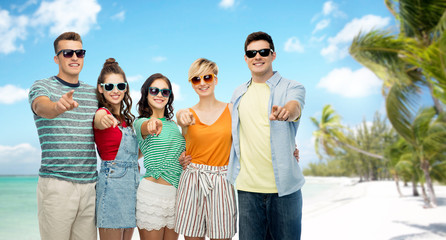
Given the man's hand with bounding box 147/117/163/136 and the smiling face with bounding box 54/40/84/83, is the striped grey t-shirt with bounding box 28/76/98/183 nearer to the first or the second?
the smiling face with bounding box 54/40/84/83

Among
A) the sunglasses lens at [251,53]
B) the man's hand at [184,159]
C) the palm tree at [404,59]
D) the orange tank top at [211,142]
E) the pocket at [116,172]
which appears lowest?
the pocket at [116,172]

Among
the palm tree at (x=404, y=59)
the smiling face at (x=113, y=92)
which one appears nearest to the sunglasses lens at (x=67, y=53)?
the smiling face at (x=113, y=92)

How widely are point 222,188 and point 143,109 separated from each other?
1.25 metres

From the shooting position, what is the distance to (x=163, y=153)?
10.6 feet

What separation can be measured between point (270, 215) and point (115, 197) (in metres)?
1.45

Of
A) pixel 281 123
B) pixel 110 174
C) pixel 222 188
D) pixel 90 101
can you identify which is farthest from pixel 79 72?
pixel 281 123

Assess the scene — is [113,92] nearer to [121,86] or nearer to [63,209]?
[121,86]

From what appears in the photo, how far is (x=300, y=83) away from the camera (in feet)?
10.0

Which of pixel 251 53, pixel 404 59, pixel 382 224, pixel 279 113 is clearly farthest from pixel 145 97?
pixel 382 224

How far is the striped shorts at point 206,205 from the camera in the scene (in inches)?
119

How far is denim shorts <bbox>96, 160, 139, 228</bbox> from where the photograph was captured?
10.0 feet

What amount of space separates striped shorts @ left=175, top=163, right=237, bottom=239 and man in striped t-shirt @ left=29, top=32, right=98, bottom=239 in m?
0.89

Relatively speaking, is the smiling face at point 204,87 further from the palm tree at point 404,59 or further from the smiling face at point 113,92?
the palm tree at point 404,59

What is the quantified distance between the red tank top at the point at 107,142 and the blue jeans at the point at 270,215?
4.23 ft
